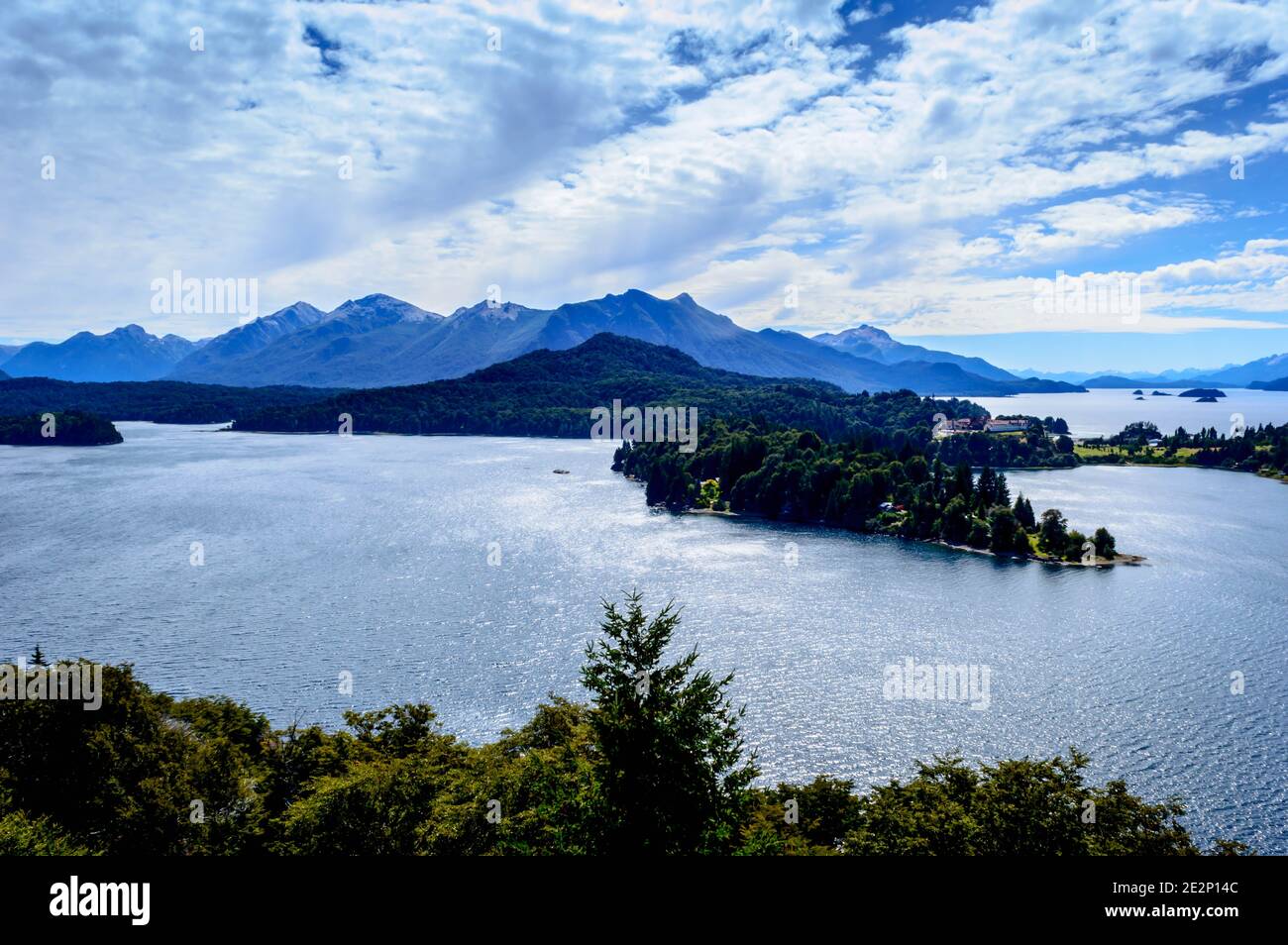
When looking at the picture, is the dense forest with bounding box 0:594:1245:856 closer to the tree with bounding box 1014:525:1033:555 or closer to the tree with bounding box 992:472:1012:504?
the tree with bounding box 1014:525:1033:555

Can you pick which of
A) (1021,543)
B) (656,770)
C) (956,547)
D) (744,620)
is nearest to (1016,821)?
(656,770)

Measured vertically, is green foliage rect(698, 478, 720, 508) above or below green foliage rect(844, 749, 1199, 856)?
above

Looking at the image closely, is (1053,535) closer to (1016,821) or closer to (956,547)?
(956,547)

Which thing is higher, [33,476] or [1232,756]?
[33,476]

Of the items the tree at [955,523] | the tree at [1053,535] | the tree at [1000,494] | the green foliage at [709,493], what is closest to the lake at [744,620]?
the tree at [1053,535]

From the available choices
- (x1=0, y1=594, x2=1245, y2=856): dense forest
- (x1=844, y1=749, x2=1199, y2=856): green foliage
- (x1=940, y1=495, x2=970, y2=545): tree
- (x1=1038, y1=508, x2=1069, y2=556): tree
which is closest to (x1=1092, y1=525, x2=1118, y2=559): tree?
(x1=1038, y1=508, x2=1069, y2=556): tree
